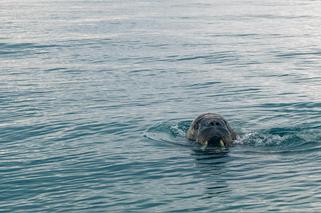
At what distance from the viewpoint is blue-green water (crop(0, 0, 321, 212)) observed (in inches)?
692

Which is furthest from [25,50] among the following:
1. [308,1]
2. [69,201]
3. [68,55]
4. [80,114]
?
[308,1]

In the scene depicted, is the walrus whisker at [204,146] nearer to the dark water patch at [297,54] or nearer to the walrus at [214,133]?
the walrus at [214,133]

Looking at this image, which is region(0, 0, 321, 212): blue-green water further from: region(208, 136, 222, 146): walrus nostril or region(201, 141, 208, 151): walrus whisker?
region(208, 136, 222, 146): walrus nostril

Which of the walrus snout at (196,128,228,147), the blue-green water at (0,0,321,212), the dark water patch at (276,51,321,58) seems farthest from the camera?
the dark water patch at (276,51,321,58)

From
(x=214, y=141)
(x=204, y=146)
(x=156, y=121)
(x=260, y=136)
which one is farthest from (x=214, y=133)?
(x=156, y=121)

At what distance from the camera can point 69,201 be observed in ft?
56.6

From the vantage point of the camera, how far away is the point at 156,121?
86.0 feet

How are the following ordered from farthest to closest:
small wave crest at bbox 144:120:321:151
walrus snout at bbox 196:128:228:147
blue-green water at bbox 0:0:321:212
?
small wave crest at bbox 144:120:321:151 < walrus snout at bbox 196:128:228:147 < blue-green water at bbox 0:0:321:212

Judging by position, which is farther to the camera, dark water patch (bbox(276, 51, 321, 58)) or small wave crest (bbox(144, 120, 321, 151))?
dark water patch (bbox(276, 51, 321, 58))

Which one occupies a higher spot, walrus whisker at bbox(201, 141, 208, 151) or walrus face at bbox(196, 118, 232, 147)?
walrus face at bbox(196, 118, 232, 147)

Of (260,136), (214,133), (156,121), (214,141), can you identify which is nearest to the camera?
(214,133)

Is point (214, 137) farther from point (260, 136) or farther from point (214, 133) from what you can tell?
point (260, 136)

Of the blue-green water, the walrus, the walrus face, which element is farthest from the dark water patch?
the walrus face

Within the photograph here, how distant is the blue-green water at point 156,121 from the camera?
17.6 metres
